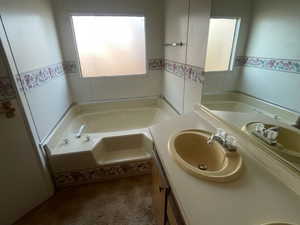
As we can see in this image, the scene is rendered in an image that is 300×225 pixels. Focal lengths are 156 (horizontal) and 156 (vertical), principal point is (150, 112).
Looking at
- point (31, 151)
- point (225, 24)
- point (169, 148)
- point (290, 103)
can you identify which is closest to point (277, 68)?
point (290, 103)

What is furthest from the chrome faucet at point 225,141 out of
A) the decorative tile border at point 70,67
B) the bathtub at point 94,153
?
the decorative tile border at point 70,67

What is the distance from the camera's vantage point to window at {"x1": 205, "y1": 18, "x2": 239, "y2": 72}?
3.37 feet

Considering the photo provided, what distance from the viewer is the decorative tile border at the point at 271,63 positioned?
691 millimetres

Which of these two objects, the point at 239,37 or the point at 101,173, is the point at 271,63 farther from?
the point at 101,173

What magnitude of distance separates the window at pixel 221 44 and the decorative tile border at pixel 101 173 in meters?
1.16

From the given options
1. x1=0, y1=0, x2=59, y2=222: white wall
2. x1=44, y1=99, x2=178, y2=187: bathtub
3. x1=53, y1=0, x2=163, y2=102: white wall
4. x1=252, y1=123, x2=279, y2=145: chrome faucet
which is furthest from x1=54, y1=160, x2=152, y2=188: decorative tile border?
x1=53, y1=0, x2=163, y2=102: white wall

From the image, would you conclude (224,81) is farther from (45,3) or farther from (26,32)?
(45,3)

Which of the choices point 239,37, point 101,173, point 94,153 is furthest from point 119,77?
point 239,37

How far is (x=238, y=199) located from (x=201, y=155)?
1.32ft

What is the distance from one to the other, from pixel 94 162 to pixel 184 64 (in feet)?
4.69

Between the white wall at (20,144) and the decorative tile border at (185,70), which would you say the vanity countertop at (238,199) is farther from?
the white wall at (20,144)

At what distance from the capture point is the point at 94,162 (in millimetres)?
1582

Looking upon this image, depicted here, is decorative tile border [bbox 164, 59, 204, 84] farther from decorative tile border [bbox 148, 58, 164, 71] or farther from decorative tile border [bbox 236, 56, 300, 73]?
decorative tile border [bbox 236, 56, 300, 73]

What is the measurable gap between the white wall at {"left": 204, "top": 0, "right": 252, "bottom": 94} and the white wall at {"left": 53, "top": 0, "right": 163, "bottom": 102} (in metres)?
1.31
